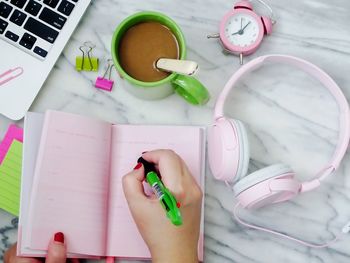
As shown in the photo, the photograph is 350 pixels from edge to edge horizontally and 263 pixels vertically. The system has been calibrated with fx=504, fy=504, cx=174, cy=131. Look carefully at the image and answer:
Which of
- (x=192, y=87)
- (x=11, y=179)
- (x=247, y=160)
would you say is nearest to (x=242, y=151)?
(x=247, y=160)

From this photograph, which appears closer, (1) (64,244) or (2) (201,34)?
(1) (64,244)

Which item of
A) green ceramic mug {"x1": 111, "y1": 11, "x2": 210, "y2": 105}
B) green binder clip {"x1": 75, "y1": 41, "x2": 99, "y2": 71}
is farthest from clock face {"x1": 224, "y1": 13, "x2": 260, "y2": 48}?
green binder clip {"x1": 75, "y1": 41, "x2": 99, "y2": 71}

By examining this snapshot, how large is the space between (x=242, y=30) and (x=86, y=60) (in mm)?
255

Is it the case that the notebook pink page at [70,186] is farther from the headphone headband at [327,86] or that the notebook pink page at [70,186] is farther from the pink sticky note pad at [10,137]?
the headphone headband at [327,86]

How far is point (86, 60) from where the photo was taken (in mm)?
808

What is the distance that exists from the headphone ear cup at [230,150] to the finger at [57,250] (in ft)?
0.80

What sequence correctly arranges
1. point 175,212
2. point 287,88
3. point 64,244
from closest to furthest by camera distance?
point 175,212 < point 64,244 < point 287,88

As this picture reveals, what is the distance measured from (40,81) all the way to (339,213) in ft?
1.69

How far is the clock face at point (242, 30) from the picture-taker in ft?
2.64

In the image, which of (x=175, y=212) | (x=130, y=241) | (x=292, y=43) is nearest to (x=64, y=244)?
(x=130, y=241)

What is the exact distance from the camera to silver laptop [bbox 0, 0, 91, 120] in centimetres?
79

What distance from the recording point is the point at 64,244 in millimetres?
716

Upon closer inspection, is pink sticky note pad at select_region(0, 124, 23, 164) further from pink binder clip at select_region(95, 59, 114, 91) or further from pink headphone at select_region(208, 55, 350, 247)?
pink headphone at select_region(208, 55, 350, 247)

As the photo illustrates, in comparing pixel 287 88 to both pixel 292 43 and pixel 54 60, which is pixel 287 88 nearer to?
pixel 292 43
